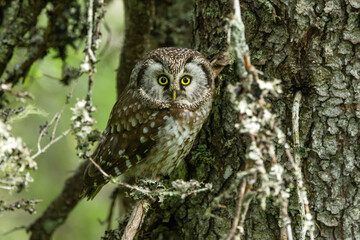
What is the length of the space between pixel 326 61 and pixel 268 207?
2.74ft

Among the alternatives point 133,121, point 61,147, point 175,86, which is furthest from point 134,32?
point 61,147

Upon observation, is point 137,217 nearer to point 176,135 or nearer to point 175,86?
point 176,135

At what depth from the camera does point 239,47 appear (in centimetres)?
152

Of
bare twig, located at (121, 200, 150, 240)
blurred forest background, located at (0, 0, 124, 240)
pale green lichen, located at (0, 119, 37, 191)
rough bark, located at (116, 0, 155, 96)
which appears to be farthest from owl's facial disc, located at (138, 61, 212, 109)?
blurred forest background, located at (0, 0, 124, 240)

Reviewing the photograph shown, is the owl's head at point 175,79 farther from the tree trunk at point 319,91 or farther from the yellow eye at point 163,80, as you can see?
the tree trunk at point 319,91

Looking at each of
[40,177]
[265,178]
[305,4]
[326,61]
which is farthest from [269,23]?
[40,177]

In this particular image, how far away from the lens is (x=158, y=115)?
106 inches

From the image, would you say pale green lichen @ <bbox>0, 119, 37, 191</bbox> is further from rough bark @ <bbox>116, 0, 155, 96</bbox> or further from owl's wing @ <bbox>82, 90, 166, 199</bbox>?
rough bark @ <bbox>116, 0, 155, 96</bbox>

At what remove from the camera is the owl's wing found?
2725mm

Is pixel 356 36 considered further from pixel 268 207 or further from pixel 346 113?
pixel 268 207

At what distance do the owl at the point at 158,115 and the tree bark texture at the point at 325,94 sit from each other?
48cm

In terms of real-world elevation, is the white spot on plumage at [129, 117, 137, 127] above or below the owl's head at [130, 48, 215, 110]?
below

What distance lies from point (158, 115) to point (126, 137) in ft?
0.90

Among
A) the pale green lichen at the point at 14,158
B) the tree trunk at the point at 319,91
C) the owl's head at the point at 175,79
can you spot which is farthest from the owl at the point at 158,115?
the pale green lichen at the point at 14,158
